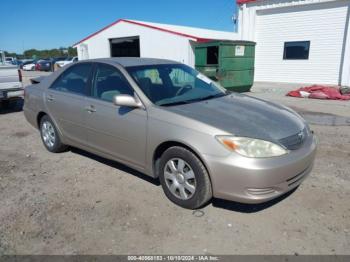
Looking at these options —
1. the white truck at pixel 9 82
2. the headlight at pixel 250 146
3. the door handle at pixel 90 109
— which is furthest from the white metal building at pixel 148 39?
the headlight at pixel 250 146

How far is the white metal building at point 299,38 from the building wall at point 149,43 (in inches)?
151

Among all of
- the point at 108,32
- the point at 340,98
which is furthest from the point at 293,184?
the point at 108,32

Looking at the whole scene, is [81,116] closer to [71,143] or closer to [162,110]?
[71,143]

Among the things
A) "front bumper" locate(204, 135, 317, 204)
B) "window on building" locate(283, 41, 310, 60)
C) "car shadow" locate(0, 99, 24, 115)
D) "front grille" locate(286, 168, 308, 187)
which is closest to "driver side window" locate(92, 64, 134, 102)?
"front bumper" locate(204, 135, 317, 204)

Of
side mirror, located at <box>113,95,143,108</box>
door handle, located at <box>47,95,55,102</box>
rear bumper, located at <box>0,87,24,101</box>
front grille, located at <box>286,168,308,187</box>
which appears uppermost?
side mirror, located at <box>113,95,143,108</box>

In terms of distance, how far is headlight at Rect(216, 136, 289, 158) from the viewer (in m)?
2.80

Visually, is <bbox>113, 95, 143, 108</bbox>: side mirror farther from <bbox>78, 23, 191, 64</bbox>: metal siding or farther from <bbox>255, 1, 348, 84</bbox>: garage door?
<bbox>255, 1, 348, 84</bbox>: garage door

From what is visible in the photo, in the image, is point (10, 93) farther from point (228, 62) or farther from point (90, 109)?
point (228, 62)

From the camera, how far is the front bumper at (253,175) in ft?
9.02

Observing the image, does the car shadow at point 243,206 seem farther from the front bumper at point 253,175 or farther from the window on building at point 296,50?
the window on building at point 296,50

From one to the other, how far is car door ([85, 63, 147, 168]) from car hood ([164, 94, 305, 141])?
498 mm

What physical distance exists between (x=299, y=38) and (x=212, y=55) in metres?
6.31

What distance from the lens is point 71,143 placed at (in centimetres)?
466

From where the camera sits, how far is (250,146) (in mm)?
2816
